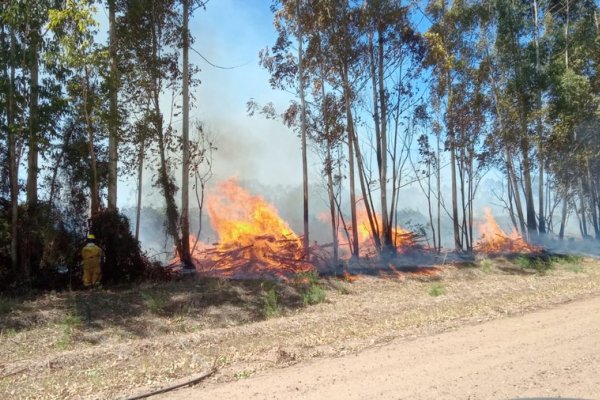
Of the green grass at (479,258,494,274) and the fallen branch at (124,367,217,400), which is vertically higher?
the green grass at (479,258,494,274)

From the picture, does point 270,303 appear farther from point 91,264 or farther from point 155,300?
point 91,264

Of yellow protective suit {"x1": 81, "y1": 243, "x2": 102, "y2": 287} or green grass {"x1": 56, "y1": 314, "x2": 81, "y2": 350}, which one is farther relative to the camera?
yellow protective suit {"x1": 81, "y1": 243, "x2": 102, "y2": 287}

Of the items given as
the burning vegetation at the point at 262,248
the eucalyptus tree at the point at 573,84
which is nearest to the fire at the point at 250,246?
the burning vegetation at the point at 262,248

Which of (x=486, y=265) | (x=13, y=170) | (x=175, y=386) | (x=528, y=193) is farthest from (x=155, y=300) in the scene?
(x=528, y=193)

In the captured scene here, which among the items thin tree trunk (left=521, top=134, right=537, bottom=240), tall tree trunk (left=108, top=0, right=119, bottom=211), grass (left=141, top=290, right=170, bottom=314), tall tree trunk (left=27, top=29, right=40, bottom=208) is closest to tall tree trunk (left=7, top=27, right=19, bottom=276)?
tall tree trunk (left=27, top=29, right=40, bottom=208)

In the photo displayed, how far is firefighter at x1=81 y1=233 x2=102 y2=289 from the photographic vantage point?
→ 11.8 meters

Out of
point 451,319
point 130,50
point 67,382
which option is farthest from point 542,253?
point 67,382

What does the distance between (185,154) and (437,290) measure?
8497mm

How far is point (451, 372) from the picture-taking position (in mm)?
5410

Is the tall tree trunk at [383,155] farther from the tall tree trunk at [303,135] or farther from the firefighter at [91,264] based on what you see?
the firefighter at [91,264]

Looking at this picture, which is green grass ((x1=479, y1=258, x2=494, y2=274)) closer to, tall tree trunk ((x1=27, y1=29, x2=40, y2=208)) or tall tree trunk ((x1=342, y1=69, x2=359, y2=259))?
tall tree trunk ((x1=342, y1=69, x2=359, y2=259))

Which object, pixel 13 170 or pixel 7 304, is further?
pixel 13 170

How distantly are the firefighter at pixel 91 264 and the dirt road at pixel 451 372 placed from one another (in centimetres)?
747

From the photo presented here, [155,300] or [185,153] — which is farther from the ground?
[185,153]
